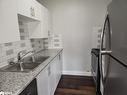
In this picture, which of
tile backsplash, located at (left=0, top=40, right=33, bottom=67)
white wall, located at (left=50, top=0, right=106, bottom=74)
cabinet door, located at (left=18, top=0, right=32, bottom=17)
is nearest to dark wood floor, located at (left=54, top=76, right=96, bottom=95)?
white wall, located at (left=50, top=0, right=106, bottom=74)

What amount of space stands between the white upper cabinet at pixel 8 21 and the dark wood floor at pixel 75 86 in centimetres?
168

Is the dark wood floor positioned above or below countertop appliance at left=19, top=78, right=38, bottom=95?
below

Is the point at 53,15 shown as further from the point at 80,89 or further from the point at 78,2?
the point at 80,89

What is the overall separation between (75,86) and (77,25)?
1.72 metres

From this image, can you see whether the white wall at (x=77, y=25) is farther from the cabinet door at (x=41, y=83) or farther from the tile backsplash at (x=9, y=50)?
the cabinet door at (x=41, y=83)

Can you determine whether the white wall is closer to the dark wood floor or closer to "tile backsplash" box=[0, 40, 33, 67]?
the dark wood floor

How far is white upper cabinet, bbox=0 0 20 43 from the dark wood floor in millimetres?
1681

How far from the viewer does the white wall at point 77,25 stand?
2.88m

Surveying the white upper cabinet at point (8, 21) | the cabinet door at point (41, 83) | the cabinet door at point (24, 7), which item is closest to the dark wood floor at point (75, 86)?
the cabinet door at point (41, 83)

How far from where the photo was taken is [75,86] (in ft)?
8.32

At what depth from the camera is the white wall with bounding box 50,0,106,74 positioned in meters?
2.88

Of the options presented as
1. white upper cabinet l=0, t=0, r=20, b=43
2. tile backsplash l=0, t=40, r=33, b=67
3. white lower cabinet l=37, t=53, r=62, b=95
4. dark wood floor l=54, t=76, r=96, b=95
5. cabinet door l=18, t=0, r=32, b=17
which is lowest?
dark wood floor l=54, t=76, r=96, b=95

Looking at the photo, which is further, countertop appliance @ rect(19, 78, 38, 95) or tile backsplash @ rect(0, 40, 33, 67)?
tile backsplash @ rect(0, 40, 33, 67)

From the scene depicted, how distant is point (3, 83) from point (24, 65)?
773 mm
